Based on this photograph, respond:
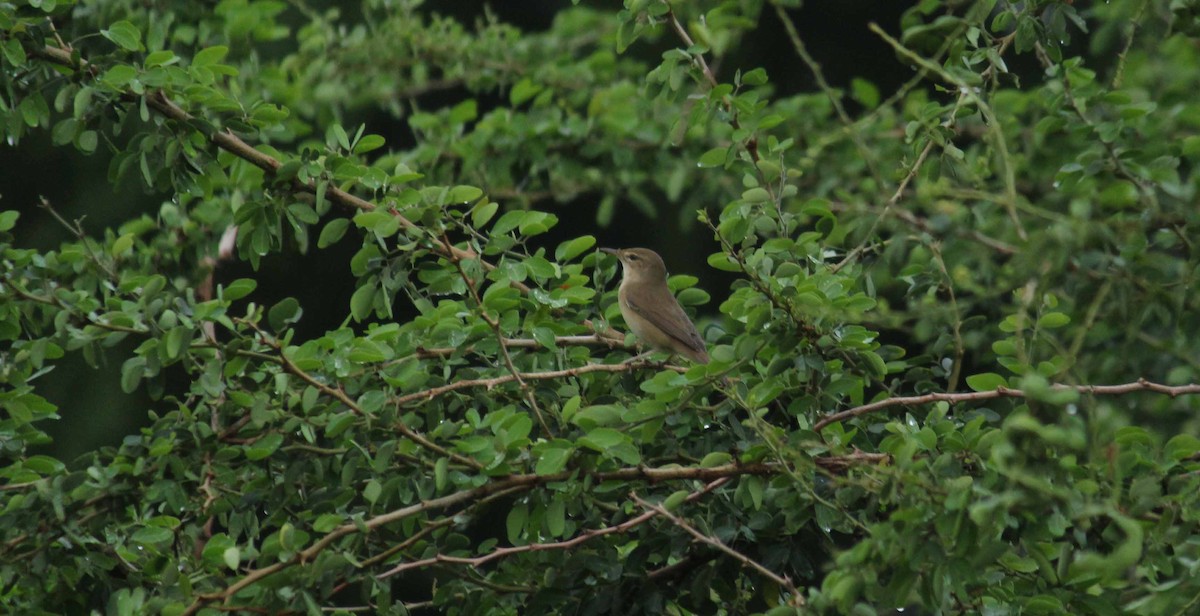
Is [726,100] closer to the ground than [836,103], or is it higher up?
closer to the ground

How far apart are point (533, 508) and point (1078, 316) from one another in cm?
121

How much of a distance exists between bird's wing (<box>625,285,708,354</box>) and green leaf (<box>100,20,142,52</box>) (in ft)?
6.60

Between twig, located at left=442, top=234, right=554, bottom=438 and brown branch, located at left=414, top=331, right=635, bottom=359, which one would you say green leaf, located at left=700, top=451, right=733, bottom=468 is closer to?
twig, located at left=442, top=234, right=554, bottom=438

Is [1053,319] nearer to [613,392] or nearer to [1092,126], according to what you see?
[1092,126]

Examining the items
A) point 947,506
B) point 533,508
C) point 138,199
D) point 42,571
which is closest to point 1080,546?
point 947,506

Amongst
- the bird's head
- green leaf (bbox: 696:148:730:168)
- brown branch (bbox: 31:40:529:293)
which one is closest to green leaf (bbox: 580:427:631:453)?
brown branch (bbox: 31:40:529:293)

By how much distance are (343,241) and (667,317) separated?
540cm

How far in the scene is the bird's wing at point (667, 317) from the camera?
16.7ft

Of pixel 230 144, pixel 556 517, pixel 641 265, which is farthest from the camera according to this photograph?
pixel 641 265

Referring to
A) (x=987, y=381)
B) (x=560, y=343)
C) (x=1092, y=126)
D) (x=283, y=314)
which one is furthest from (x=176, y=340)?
(x=1092, y=126)

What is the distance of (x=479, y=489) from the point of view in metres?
3.01

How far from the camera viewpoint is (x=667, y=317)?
17.1ft

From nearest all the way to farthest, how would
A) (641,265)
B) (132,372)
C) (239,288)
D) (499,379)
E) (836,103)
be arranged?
(836,103)
(132,372)
(499,379)
(239,288)
(641,265)

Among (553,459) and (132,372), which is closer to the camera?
(553,459)
